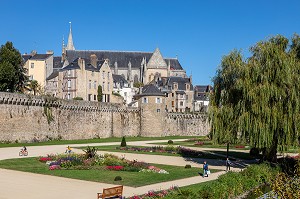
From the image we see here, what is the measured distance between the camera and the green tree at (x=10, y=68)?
5788cm

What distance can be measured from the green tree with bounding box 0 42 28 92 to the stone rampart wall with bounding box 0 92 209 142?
982 centimetres

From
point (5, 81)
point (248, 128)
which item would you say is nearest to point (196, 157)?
point (248, 128)

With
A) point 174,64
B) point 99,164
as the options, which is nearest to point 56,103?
point 99,164

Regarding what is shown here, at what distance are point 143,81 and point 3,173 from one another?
79.7 meters

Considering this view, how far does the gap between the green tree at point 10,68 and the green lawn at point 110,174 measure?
31.3 meters

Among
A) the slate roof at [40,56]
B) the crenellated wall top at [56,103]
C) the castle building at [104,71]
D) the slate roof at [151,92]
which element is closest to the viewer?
the crenellated wall top at [56,103]

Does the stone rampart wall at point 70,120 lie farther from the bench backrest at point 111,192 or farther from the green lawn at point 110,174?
the bench backrest at point 111,192

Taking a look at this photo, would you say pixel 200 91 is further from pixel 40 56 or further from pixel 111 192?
pixel 111 192

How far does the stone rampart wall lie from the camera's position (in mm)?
46281

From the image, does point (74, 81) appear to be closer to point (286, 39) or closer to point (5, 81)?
point (5, 81)

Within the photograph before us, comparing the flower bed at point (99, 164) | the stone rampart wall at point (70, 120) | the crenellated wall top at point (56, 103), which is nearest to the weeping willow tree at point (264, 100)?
the flower bed at point (99, 164)

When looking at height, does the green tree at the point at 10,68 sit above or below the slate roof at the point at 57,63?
below

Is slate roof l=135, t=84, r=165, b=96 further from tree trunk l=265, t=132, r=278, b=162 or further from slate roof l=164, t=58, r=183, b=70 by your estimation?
slate roof l=164, t=58, r=183, b=70

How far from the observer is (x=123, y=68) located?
102562 millimetres
